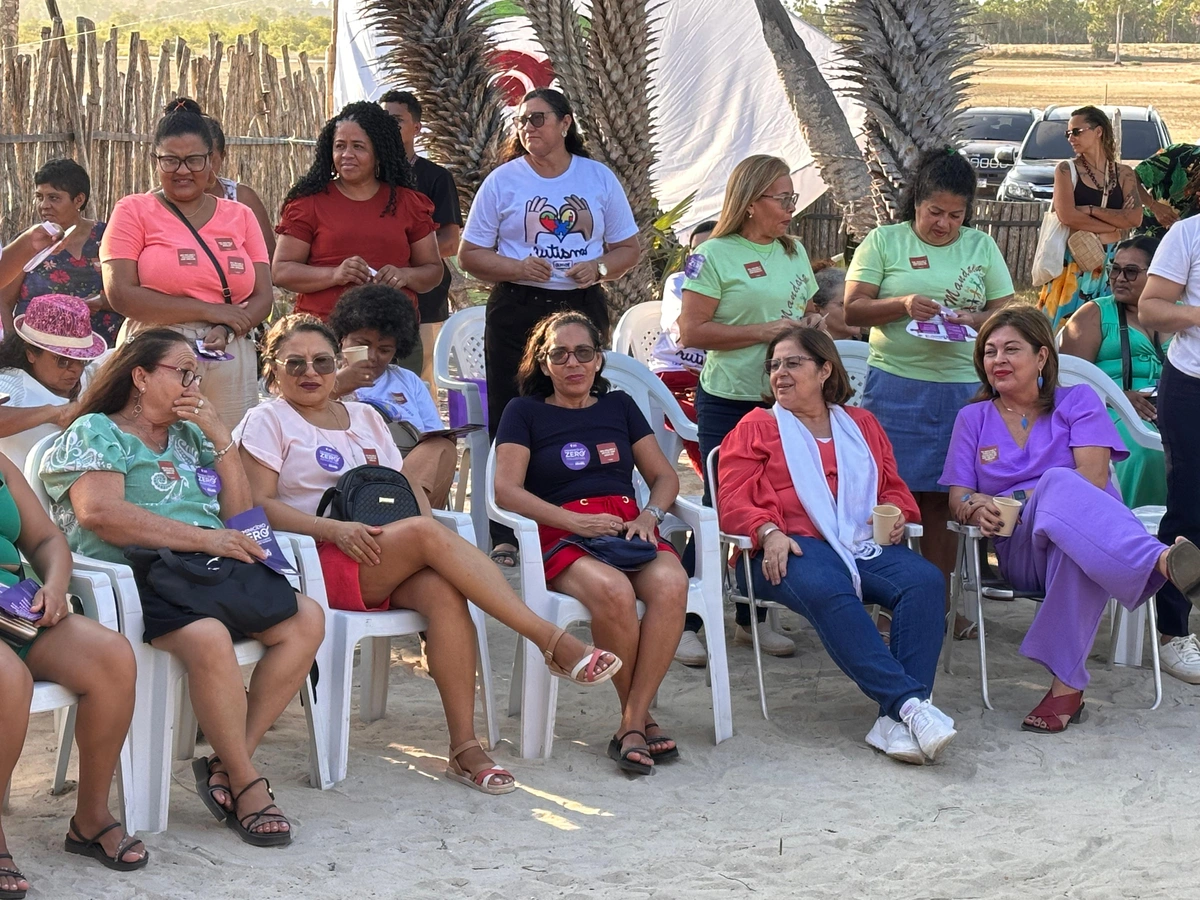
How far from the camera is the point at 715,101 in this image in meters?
15.9

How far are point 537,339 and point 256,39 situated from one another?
315 inches

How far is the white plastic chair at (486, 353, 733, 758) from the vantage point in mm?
4477

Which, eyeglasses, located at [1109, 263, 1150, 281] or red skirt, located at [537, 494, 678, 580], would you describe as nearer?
red skirt, located at [537, 494, 678, 580]

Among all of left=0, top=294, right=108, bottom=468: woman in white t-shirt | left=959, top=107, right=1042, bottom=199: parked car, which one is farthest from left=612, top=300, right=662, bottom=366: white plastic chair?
left=959, top=107, right=1042, bottom=199: parked car

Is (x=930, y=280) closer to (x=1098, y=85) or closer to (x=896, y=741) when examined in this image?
(x=896, y=741)

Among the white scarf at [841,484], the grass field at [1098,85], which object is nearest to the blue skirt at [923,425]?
the white scarf at [841,484]

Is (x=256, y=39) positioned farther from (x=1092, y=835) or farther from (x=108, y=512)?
(x=1092, y=835)

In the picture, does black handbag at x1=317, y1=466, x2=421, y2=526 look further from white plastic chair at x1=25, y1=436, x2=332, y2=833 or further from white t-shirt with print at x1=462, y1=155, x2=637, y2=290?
white t-shirt with print at x1=462, y1=155, x2=637, y2=290

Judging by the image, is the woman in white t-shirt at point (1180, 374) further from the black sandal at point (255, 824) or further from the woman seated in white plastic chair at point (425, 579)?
the black sandal at point (255, 824)

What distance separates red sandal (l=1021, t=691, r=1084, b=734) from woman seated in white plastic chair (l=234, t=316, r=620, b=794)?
151 centimetres

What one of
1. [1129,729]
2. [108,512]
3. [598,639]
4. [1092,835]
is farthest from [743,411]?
[108,512]

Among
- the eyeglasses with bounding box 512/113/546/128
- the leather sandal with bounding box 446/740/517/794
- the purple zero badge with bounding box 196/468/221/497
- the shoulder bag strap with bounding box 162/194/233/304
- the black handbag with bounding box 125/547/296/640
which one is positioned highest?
the eyeglasses with bounding box 512/113/546/128

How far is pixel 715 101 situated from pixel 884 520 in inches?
467

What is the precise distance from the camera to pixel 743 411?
5.59m
